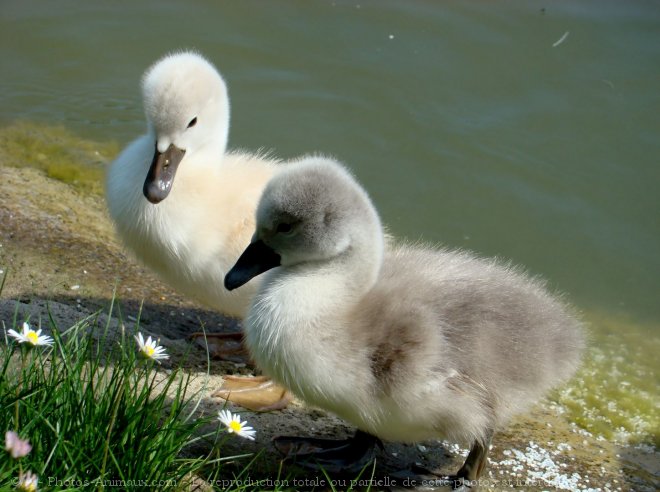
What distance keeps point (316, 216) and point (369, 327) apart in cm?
40

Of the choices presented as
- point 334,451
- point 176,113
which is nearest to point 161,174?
point 176,113

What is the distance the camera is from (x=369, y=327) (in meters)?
3.15

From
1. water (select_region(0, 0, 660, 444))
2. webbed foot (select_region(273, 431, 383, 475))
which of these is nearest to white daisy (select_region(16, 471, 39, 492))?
webbed foot (select_region(273, 431, 383, 475))

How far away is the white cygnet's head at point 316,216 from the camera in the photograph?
3.18m

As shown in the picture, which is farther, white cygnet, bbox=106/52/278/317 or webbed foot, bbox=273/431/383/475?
white cygnet, bbox=106/52/278/317

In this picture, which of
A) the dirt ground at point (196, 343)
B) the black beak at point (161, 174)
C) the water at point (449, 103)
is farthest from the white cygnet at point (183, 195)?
the water at point (449, 103)

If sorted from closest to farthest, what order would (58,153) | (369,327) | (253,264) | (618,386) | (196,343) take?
(369,327)
(253,264)
(196,343)
(618,386)
(58,153)

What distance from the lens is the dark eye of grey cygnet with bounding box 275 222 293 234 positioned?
3.24 meters

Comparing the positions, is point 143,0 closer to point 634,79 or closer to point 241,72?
point 241,72

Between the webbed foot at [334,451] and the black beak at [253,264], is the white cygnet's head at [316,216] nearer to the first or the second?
the black beak at [253,264]

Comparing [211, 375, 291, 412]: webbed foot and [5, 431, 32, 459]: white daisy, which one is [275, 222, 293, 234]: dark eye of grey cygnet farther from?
[5, 431, 32, 459]: white daisy

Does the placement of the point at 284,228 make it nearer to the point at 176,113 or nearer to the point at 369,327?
the point at 369,327

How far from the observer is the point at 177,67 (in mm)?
4219

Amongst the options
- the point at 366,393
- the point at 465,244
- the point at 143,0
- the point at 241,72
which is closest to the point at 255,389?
the point at 366,393
